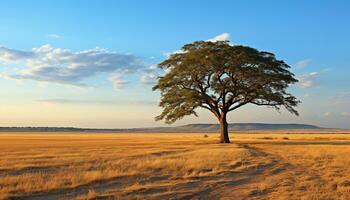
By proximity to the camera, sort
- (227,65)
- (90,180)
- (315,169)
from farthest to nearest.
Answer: (227,65) < (315,169) < (90,180)

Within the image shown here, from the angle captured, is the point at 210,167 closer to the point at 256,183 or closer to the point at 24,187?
the point at 256,183

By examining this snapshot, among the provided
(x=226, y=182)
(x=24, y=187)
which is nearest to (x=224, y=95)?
(x=226, y=182)

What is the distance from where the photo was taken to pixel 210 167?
22094mm

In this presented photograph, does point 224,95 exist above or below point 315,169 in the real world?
above

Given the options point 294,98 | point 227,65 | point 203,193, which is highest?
point 227,65

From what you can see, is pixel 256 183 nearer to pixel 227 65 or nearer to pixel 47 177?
pixel 47 177

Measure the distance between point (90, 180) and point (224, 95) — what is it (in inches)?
1415

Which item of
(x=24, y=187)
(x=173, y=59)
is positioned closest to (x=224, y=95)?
(x=173, y=59)

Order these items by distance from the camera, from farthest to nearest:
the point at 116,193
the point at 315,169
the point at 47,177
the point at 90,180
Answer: the point at 315,169 → the point at 47,177 → the point at 90,180 → the point at 116,193

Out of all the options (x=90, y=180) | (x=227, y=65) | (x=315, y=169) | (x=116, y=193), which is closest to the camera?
(x=116, y=193)

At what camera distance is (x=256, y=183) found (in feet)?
55.0

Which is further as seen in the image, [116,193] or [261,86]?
[261,86]

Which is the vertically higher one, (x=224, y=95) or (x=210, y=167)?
(x=224, y=95)

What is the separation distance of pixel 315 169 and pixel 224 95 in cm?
3016
